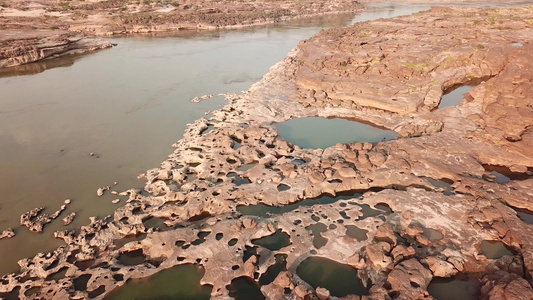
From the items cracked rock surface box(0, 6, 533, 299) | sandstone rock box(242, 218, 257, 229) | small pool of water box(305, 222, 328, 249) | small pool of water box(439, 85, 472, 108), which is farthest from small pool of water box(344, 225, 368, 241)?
small pool of water box(439, 85, 472, 108)

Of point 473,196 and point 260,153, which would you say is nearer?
point 473,196

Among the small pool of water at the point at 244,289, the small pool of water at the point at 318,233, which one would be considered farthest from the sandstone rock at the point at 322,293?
the small pool of water at the point at 318,233

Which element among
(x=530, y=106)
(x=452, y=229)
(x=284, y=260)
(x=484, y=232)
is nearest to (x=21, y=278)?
(x=284, y=260)

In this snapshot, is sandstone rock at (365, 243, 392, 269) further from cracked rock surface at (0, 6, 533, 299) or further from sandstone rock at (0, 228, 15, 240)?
sandstone rock at (0, 228, 15, 240)

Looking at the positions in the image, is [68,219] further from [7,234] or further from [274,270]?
[274,270]

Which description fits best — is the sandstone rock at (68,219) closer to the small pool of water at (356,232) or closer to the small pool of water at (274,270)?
the small pool of water at (274,270)

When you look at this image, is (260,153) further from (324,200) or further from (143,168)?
(143,168)
